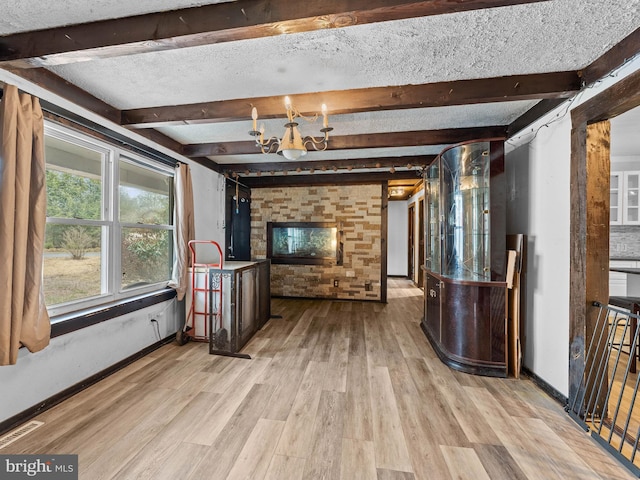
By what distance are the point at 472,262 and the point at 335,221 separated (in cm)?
296

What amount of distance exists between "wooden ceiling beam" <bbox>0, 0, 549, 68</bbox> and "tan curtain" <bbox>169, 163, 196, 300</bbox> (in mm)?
1666

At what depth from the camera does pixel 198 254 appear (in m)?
3.84

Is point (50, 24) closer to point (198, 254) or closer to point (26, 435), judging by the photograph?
point (26, 435)

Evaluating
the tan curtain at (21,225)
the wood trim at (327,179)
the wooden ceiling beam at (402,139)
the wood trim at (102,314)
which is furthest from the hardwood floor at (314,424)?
the wood trim at (327,179)

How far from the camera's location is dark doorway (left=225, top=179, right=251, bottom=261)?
15.6 ft

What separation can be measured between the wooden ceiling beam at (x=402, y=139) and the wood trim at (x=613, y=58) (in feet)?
3.48

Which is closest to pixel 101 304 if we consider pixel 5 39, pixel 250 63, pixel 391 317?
pixel 5 39

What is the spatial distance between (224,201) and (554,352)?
180 inches

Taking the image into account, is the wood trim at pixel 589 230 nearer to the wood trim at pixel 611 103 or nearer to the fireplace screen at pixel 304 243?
the wood trim at pixel 611 103

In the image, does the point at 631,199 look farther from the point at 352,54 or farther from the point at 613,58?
the point at 352,54

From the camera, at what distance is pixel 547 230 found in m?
2.26

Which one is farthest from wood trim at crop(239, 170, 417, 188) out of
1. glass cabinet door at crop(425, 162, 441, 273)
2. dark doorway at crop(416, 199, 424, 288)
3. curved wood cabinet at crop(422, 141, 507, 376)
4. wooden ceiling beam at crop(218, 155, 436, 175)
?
curved wood cabinet at crop(422, 141, 507, 376)

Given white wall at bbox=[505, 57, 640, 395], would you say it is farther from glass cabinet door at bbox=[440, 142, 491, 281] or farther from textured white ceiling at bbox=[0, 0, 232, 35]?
textured white ceiling at bbox=[0, 0, 232, 35]

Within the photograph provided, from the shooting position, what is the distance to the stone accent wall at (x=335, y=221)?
17.1 feet
